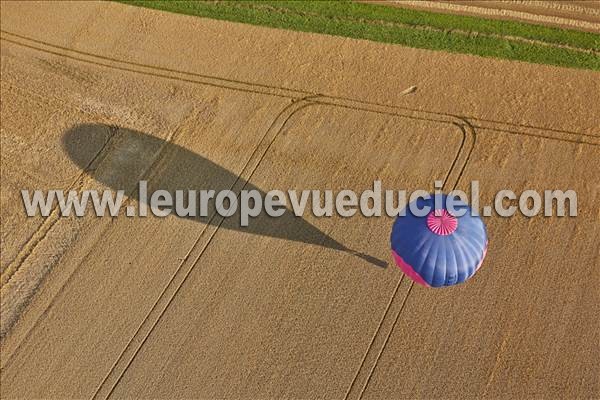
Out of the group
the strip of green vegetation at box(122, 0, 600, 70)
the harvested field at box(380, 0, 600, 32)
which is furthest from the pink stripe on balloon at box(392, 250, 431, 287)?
the harvested field at box(380, 0, 600, 32)

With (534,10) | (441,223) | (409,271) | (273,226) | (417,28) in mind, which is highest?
(417,28)

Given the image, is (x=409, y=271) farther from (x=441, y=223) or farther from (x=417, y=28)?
(x=417, y=28)

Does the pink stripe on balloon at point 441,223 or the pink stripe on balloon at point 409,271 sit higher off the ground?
the pink stripe on balloon at point 441,223

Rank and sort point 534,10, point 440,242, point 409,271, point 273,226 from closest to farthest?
point 440,242, point 409,271, point 273,226, point 534,10

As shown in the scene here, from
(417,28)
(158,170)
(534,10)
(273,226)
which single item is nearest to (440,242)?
(273,226)

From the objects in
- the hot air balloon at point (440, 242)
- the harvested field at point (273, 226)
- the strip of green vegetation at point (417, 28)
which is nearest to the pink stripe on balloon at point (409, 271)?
the hot air balloon at point (440, 242)

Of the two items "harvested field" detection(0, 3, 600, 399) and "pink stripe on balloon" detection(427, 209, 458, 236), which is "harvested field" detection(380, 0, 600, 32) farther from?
"pink stripe on balloon" detection(427, 209, 458, 236)

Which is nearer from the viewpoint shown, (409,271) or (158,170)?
(409,271)

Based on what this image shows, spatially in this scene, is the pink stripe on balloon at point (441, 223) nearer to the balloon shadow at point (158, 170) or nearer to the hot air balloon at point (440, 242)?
the hot air balloon at point (440, 242)
